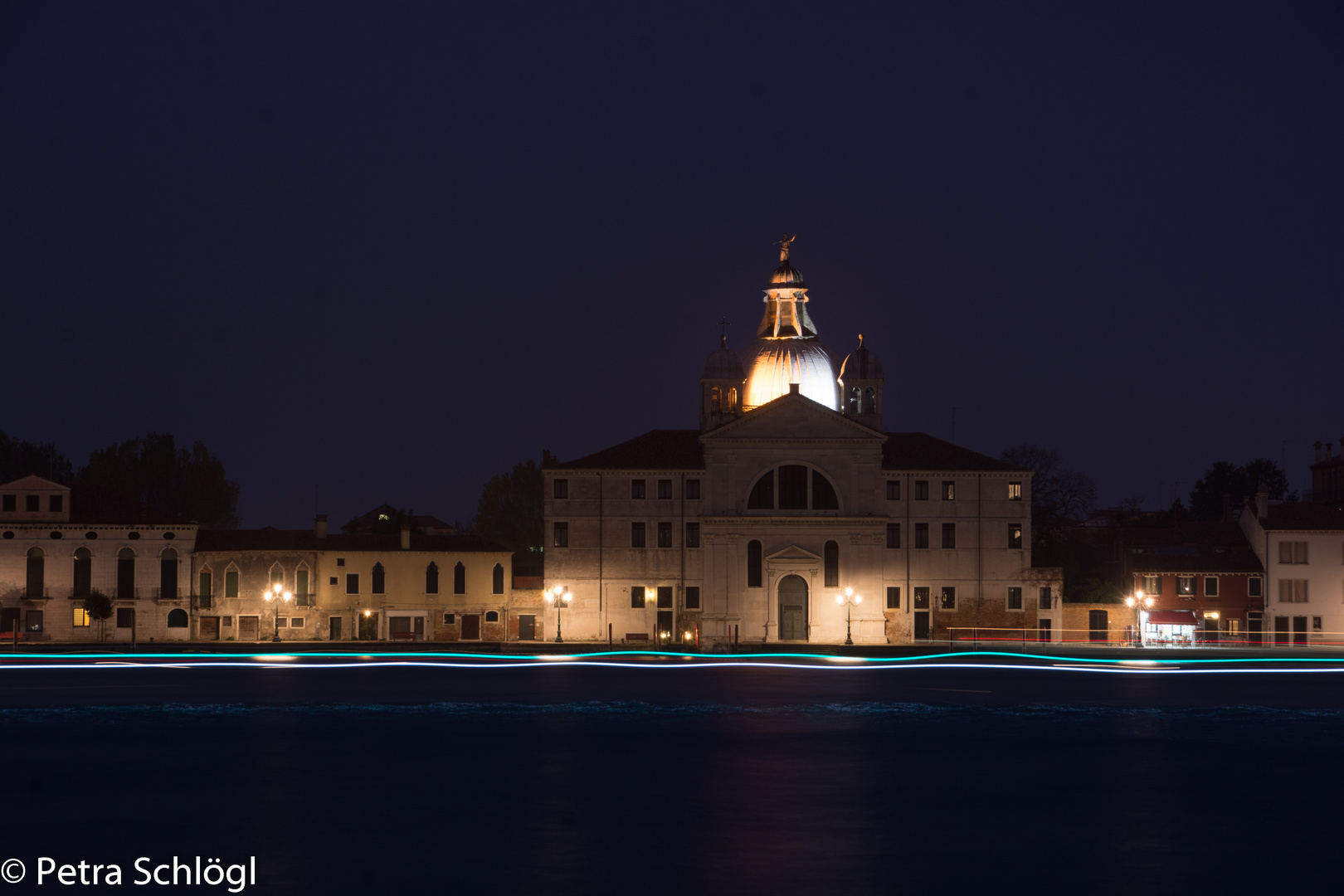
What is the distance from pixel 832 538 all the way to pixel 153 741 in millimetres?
38121

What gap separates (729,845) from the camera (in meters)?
23.1

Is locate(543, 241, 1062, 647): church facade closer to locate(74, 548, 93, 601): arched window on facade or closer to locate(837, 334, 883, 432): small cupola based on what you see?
locate(837, 334, 883, 432): small cupola

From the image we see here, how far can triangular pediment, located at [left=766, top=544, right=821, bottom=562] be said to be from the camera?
67.8 metres

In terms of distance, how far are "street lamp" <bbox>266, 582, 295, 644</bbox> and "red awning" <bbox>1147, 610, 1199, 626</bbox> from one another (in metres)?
33.5

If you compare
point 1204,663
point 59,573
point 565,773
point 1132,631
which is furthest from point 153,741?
point 1132,631

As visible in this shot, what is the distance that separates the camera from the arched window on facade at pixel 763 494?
68188 mm

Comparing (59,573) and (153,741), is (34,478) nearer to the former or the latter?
(59,573)

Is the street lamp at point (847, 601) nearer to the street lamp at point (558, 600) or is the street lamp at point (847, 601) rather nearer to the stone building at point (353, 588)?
the street lamp at point (558, 600)

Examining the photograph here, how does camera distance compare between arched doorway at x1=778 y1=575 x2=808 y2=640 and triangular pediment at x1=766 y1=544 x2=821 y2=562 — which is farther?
arched doorway at x1=778 y1=575 x2=808 y2=640

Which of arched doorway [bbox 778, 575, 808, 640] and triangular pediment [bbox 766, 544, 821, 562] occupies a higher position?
triangular pediment [bbox 766, 544, 821, 562]

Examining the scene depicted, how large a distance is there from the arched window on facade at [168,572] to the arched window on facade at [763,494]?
74.3 ft

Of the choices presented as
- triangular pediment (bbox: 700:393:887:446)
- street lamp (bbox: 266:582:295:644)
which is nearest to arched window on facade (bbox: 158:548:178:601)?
street lamp (bbox: 266:582:295:644)

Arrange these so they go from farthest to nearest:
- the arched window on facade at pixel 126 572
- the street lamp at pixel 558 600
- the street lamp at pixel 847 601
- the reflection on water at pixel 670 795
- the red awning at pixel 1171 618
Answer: the street lamp at pixel 847 601, the red awning at pixel 1171 618, the arched window on facade at pixel 126 572, the street lamp at pixel 558 600, the reflection on water at pixel 670 795

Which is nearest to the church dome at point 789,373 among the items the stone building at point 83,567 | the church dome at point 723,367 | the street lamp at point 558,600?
the church dome at point 723,367
